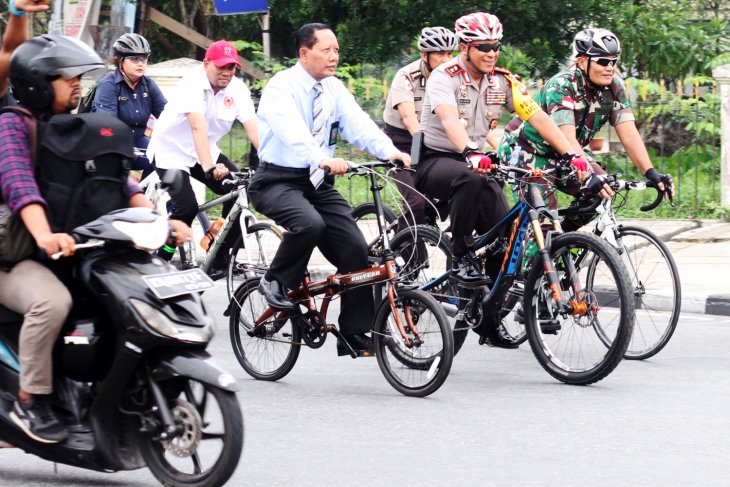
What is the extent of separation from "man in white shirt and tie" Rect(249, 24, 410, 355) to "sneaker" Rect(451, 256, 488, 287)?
2.33 ft

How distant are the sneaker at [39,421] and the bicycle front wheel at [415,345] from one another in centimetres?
215

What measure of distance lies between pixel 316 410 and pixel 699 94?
8.81m

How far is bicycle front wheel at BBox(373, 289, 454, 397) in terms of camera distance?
6957 mm

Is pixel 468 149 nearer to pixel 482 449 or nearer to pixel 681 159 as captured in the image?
pixel 482 449

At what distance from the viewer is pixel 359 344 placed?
24.7 ft

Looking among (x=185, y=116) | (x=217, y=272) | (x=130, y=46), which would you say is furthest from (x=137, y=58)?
(x=217, y=272)

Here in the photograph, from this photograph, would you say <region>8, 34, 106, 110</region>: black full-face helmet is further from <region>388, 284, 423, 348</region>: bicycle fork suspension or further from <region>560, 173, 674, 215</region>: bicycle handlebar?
<region>560, 173, 674, 215</region>: bicycle handlebar

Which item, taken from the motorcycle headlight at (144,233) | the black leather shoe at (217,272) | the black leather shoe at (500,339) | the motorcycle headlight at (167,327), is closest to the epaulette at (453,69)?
the black leather shoe at (500,339)

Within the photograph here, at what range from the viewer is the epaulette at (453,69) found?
8.33m

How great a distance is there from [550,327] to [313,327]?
4.12ft

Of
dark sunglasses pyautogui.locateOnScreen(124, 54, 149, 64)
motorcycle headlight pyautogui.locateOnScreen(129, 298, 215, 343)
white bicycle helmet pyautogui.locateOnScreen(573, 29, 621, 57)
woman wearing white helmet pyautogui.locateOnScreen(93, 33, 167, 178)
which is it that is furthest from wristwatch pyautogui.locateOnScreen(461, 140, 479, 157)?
dark sunglasses pyautogui.locateOnScreen(124, 54, 149, 64)

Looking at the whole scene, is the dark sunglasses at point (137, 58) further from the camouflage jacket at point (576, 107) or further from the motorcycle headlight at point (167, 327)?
the motorcycle headlight at point (167, 327)

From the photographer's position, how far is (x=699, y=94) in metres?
14.7

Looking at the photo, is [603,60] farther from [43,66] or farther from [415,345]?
[43,66]
